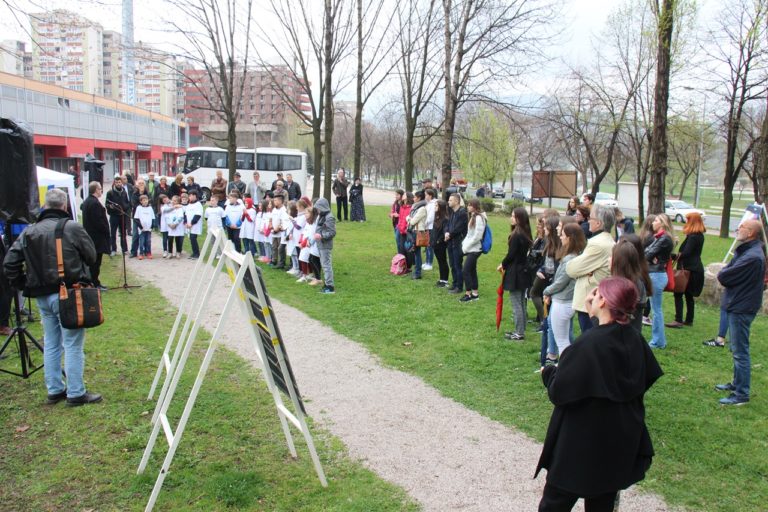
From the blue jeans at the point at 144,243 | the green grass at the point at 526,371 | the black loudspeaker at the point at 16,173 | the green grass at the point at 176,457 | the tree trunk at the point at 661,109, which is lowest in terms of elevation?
the green grass at the point at 176,457

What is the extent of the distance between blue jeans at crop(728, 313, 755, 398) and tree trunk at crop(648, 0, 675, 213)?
531cm

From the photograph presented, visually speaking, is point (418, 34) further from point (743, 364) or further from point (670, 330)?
point (743, 364)

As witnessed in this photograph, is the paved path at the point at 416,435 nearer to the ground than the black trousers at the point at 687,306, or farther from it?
nearer to the ground

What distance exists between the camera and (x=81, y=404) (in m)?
5.73

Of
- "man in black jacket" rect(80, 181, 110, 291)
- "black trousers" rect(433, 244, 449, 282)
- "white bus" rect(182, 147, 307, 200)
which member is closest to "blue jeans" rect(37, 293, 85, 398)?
"man in black jacket" rect(80, 181, 110, 291)

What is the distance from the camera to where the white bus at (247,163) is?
37781 millimetres

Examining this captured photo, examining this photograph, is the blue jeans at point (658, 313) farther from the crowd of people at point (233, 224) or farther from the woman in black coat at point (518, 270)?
the crowd of people at point (233, 224)

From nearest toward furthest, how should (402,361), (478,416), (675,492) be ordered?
(675,492) → (478,416) → (402,361)

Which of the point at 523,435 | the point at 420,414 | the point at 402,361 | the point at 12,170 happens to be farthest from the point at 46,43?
the point at 523,435

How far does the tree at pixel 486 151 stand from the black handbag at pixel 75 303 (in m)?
44.4

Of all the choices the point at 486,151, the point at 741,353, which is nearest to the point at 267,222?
the point at 741,353

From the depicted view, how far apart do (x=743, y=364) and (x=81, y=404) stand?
6.62 metres

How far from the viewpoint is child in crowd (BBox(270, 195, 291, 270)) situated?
13234 millimetres

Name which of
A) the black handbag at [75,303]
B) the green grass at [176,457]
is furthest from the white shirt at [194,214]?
the black handbag at [75,303]
